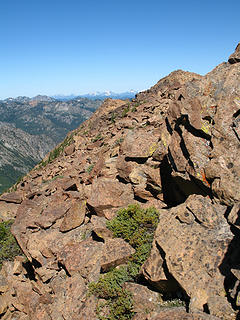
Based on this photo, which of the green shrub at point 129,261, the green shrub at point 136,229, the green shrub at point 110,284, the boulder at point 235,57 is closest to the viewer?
the green shrub at point 129,261

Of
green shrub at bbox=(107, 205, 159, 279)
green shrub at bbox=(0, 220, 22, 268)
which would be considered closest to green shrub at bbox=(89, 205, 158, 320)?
green shrub at bbox=(107, 205, 159, 279)

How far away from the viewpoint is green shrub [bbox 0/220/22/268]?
1966 centimetres

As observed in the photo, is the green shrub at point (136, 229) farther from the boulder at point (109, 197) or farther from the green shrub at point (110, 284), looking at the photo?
the boulder at point (109, 197)

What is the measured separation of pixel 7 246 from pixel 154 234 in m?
15.2

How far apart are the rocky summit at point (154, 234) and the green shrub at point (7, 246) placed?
116 cm

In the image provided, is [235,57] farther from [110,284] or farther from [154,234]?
[110,284]

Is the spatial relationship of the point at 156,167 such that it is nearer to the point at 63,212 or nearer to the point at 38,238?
the point at 63,212

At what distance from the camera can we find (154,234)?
36.1 feet

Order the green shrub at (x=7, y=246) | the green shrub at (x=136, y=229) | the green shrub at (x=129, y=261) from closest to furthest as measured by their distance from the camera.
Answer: the green shrub at (x=129, y=261) → the green shrub at (x=136, y=229) → the green shrub at (x=7, y=246)

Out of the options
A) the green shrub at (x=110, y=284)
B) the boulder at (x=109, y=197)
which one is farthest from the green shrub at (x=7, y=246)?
the green shrub at (x=110, y=284)

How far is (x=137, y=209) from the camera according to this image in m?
13.5

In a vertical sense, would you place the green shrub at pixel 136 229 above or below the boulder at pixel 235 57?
below

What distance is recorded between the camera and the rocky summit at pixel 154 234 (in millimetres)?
8656

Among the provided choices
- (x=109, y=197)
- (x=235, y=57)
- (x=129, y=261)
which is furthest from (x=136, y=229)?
(x=235, y=57)
